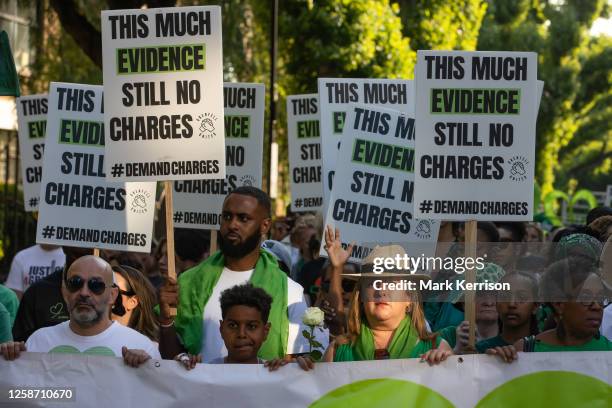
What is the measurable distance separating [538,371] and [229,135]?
14.5ft

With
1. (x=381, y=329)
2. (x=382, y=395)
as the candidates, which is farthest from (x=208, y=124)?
(x=382, y=395)

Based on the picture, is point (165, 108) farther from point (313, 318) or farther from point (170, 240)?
point (313, 318)

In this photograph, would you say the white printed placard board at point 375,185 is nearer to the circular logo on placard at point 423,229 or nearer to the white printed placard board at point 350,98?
the circular logo on placard at point 423,229

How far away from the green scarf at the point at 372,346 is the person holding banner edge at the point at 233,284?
55cm

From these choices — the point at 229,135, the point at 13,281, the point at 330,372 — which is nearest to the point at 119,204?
the point at 229,135

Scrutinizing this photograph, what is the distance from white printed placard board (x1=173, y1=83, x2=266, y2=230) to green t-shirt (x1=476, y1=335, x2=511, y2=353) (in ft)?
10.6

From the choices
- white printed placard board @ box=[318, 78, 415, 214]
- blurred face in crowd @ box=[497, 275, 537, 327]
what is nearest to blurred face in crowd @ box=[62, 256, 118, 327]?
blurred face in crowd @ box=[497, 275, 537, 327]

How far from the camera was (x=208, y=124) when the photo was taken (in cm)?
770

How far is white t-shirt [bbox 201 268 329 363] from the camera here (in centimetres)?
683

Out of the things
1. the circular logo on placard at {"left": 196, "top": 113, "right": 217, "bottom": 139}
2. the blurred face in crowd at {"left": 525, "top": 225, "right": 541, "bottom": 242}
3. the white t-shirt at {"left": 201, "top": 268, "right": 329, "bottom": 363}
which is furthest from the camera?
the blurred face in crowd at {"left": 525, "top": 225, "right": 541, "bottom": 242}

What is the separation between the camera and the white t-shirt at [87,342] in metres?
6.24

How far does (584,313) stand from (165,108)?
2683 millimetres

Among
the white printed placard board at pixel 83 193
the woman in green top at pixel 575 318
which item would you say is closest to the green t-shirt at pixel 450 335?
the woman in green top at pixel 575 318

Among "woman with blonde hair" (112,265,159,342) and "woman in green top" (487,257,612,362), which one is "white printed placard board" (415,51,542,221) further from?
"woman with blonde hair" (112,265,159,342)
